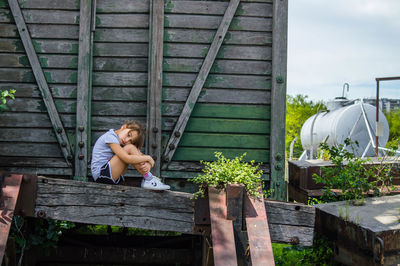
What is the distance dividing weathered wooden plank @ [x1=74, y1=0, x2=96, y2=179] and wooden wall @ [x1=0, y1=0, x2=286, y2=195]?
9 cm

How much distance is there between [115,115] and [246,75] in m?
1.77

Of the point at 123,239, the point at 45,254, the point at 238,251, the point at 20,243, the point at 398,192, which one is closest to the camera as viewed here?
the point at 238,251

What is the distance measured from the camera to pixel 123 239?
210 inches

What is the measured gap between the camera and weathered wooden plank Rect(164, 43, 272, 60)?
A: 16.9 ft

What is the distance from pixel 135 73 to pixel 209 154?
1.42 m

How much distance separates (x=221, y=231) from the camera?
121 inches

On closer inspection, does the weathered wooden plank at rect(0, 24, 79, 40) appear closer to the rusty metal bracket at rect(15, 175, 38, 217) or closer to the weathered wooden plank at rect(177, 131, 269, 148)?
the weathered wooden plank at rect(177, 131, 269, 148)

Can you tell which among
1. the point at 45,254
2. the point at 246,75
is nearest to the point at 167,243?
the point at 45,254

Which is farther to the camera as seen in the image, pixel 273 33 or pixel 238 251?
pixel 273 33

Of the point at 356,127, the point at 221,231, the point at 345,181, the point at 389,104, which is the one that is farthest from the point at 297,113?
the point at 221,231

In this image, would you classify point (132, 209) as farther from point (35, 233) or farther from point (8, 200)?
point (35, 233)

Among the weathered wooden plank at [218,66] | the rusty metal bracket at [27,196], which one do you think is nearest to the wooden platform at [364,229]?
the weathered wooden plank at [218,66]

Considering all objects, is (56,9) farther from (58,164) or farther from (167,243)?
(167,243)

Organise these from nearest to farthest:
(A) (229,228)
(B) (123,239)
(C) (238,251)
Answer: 1. (A) (229,228)
2. (C) (238,251)
3. (B) (123,239)
